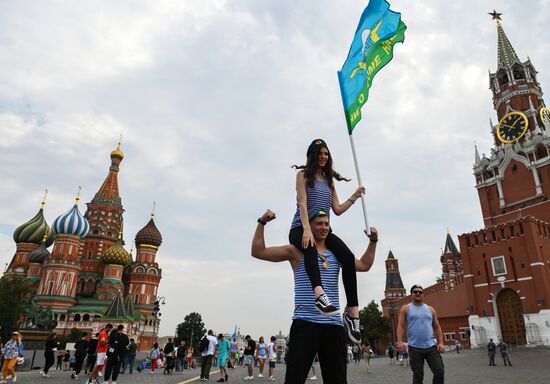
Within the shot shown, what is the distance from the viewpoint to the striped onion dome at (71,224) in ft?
185

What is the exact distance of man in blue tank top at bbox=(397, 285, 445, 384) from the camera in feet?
18.4

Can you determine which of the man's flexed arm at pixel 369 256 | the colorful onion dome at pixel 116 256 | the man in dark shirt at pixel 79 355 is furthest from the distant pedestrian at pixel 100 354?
the colorful onion dome at pixel 116 256

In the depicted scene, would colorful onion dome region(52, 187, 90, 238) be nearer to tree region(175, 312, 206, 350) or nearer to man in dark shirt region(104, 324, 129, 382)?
tree region(175, 312, 206, 350)

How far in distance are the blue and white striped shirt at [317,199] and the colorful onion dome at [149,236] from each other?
64.9 metres

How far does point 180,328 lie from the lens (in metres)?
84.9

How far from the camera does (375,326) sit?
65.8m

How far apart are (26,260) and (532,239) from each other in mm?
73057

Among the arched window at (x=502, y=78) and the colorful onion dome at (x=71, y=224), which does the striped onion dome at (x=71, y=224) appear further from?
the arched window at (x=502, y=78)

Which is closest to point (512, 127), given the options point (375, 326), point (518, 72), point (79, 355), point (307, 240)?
point (518, 72)

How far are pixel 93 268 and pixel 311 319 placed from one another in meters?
66.3

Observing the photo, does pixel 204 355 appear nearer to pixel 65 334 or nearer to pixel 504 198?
pixel 65 334

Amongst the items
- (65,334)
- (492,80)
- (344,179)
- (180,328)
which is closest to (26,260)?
(65,334)

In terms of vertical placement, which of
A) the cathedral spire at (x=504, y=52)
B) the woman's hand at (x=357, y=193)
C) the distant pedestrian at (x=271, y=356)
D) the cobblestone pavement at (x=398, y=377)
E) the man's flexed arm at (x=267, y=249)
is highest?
the cathedral spire at (x=504, y=52)

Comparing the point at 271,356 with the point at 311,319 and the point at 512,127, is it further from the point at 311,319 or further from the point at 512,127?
the point at 512,127
